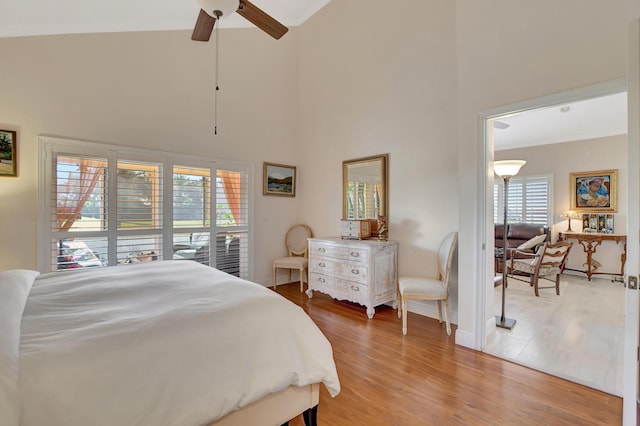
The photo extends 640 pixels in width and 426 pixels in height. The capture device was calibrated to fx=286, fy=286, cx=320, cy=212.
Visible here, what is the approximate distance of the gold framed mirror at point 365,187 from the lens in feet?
12.5

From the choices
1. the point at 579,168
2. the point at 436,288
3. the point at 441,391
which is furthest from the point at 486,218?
the point at 579,168

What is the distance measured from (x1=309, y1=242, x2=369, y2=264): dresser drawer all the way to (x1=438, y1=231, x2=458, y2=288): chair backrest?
0.80 m

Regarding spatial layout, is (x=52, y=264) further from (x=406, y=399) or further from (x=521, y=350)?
(x=521, y=350)

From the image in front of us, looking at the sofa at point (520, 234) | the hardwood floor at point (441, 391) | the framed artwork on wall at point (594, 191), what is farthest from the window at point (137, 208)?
the framed artwork on wall at point (594, 191)

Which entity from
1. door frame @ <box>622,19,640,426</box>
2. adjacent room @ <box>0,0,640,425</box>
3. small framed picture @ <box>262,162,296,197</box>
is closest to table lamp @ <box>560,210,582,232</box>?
adjacent room @ <box>0,0,640,425</box>

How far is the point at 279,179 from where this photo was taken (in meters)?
4.81

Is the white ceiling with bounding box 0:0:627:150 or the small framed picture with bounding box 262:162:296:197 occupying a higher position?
the white ceiling with bounding box 0:0:627:150

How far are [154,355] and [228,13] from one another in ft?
7.80

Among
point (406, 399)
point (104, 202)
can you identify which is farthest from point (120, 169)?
point (406, 399)

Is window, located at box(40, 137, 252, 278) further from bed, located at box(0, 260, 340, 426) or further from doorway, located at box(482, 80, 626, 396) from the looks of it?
doorway, located at box(482, 80, 626, 396)

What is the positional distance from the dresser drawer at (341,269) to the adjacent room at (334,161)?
0.15ft

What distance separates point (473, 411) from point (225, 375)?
1569mm

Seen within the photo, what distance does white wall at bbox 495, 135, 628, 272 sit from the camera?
5.17 m

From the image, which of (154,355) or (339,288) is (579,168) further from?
(154,355)
